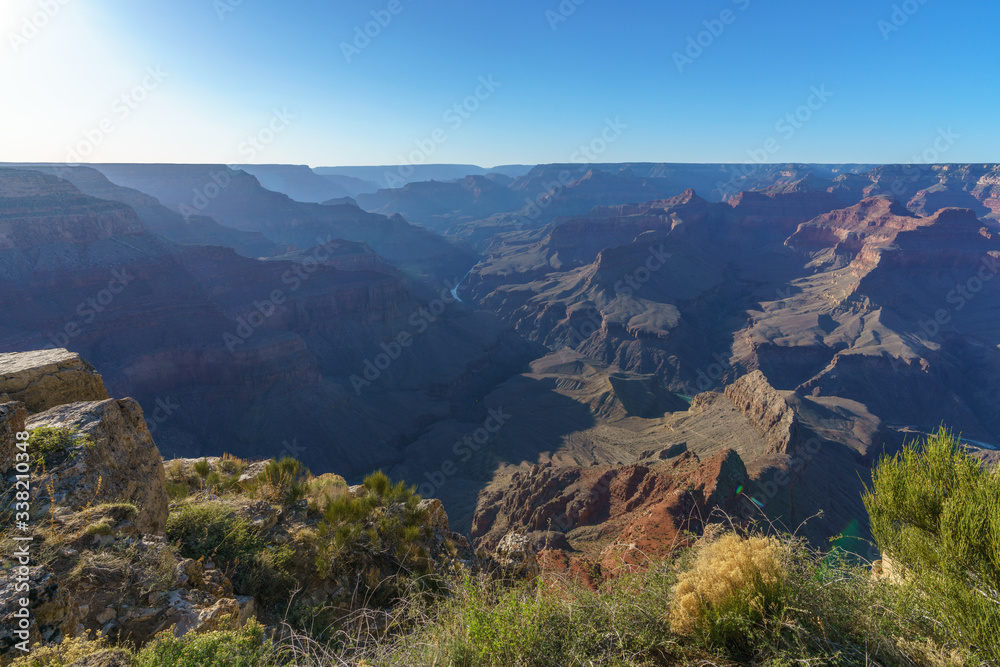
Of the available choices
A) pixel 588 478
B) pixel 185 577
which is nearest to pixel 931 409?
pixel 588 478

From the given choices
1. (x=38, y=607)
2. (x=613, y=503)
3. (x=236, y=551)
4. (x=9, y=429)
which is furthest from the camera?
(x=613, y=503)

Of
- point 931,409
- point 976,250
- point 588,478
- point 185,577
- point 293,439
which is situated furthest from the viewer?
point 976,250

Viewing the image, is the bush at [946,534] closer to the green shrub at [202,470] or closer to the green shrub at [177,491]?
the green shrub at [177,491]

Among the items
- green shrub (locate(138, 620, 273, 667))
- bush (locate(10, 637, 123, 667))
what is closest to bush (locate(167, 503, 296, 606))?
green shrub (locate(138, 620, 273, 667))

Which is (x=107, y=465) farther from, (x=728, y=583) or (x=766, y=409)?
(x=766, y=409)

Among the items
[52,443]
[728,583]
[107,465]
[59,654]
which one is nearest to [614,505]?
[728,583]

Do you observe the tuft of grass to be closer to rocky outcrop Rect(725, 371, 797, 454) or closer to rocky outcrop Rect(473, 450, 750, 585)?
rocky outcrop Rect(473, 450, 750, 585)

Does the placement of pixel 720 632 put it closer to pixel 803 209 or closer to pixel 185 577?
pixel 185 577
